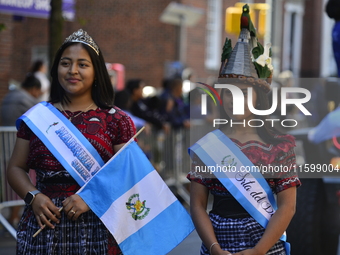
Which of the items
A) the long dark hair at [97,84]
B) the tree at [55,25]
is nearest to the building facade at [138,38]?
the tree at [55,25]

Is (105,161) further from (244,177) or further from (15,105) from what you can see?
(15,105)

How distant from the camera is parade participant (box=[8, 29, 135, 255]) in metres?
3.40

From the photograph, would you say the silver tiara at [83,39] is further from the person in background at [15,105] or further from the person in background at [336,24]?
A: the person in background at [15,105]

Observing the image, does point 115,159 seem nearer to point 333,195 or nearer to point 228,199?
point 228,199

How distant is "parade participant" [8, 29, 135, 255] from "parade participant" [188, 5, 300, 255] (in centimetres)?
52

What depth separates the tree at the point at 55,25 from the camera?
6824 mm

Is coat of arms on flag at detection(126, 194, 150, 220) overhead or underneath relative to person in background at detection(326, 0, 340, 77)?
underneath

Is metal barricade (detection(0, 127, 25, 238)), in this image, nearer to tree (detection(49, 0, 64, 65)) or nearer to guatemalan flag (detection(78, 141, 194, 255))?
tree (detection(49, 0, 64, 65))

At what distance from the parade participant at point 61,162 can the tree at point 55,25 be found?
3.30 metres

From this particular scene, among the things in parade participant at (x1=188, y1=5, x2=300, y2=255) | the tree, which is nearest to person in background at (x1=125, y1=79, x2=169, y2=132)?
the tree

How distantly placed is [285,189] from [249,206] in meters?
0.20

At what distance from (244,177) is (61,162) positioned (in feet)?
3.17

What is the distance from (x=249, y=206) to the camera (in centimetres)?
327

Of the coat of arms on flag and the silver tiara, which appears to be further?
the silver tiara
